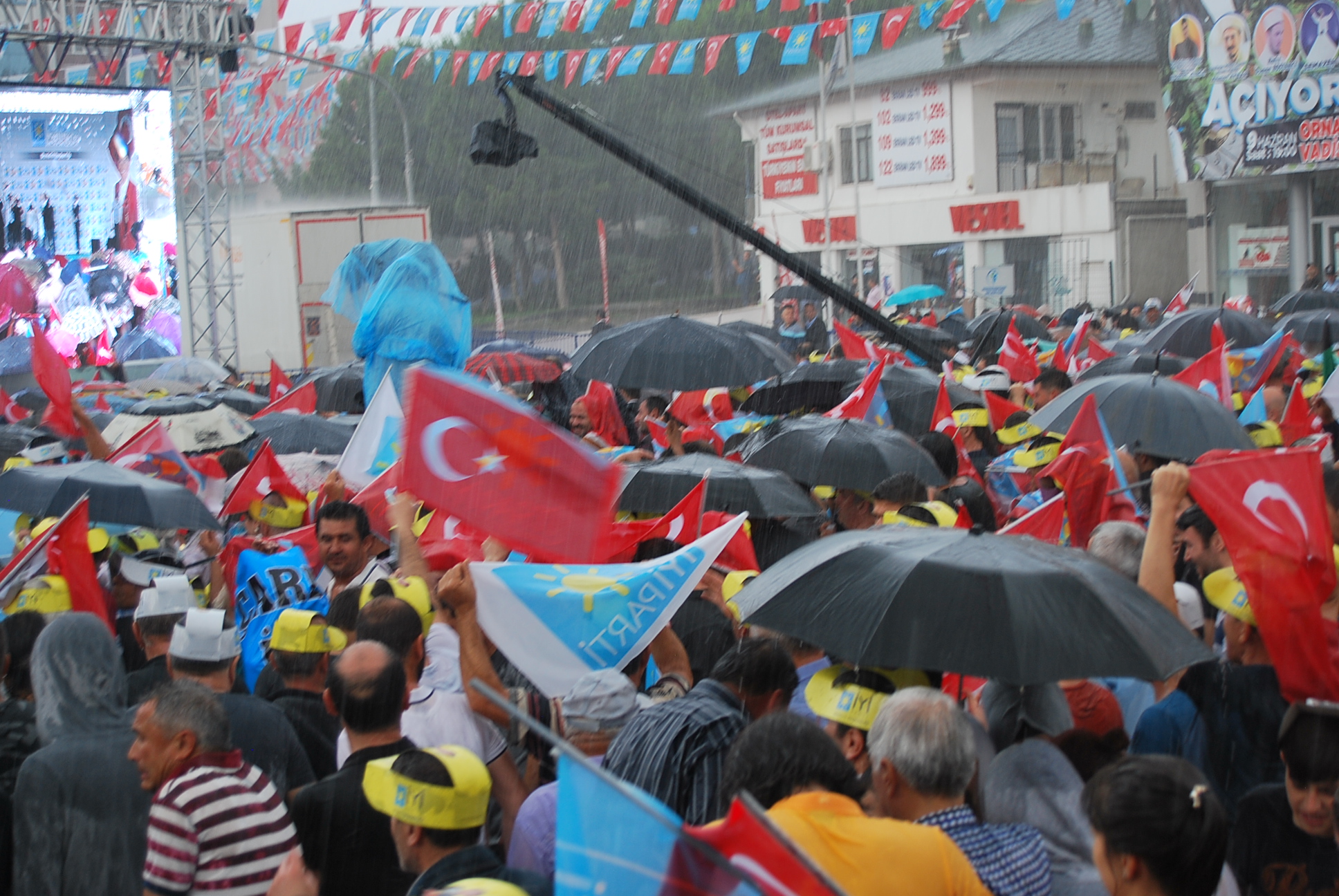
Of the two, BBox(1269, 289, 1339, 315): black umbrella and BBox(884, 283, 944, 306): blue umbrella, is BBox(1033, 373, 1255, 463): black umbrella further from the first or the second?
BBox(884, 283, 944, 306): blue umbrella

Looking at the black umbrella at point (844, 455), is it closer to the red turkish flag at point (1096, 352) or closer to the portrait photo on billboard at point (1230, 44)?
the red turkish flag at point (1096, 352)

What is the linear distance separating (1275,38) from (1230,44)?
36.7 inches

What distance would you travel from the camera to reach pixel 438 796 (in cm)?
305

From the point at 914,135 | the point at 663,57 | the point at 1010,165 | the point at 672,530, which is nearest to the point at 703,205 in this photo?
the point at 672,530

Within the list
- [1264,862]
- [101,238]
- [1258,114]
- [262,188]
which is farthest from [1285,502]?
[262,188]

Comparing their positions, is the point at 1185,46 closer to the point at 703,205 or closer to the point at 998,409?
the point at 703,205

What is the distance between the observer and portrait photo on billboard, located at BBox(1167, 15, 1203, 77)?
2781 centimetres

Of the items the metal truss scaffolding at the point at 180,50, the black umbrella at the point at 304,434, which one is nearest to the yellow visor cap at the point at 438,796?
the black umbrella at the point at 304,434

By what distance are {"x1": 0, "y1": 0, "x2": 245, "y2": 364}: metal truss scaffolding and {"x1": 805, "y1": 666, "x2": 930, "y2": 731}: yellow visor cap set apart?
16984 millimetres

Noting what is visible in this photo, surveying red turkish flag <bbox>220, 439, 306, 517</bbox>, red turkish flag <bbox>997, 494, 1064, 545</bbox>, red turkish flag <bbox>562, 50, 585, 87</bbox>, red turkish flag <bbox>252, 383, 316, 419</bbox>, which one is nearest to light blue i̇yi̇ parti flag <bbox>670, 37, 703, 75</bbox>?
red turkish flag <bbox>562, 50, 585, 87</bbox>

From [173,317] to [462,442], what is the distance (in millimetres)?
21465

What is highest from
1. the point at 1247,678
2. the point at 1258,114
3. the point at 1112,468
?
the point at 1258,114

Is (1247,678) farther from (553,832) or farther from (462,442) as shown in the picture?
(462,442)

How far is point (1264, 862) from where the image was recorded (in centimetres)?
323
